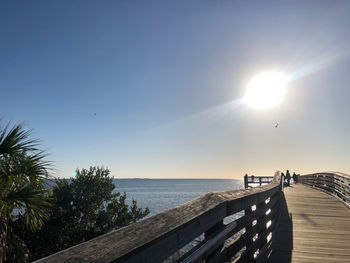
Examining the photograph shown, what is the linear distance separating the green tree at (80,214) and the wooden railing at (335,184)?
12.2 metres

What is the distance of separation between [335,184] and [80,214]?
1526 centimetres

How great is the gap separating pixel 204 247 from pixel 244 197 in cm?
130

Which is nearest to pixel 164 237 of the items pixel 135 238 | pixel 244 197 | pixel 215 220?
pixel 135 238

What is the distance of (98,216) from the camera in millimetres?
16266

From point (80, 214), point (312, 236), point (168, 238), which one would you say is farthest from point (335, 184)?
point (168, 238)

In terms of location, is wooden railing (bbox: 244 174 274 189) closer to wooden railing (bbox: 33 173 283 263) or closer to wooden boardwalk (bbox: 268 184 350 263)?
wooden boardwalk (bbox: 268 184 350 263)

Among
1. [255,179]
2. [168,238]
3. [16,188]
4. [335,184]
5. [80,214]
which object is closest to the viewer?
[168,238]

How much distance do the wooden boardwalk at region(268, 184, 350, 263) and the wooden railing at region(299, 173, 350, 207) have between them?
2303 millimetres

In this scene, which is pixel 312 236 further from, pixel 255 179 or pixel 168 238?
pixel 255 179

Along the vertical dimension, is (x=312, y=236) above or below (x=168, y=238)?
below

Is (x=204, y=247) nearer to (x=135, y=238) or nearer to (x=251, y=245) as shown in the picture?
(x=135, y=238)

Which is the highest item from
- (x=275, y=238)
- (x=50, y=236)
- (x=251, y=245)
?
(x=251, y=245)

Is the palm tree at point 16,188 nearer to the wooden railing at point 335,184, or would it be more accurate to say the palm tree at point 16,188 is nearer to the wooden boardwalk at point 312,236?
the wooden boardwalk at point 312,236

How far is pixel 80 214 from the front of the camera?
634 inches
